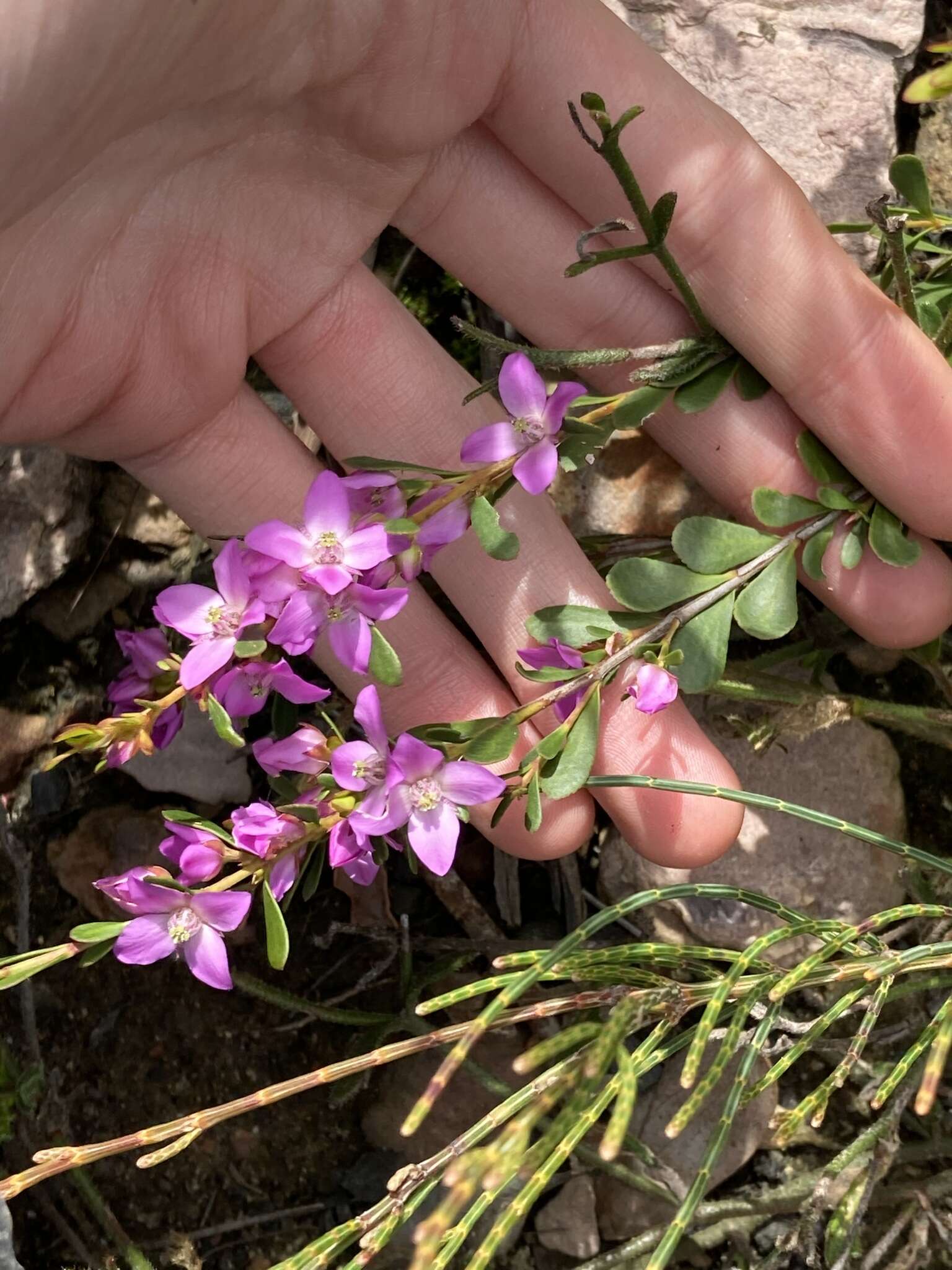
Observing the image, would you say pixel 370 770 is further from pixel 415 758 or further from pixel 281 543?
pixel 281 543

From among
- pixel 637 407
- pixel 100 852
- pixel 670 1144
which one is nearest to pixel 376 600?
pixel 637 407

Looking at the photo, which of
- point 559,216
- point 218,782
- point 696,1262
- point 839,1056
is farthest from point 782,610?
point 696,1262

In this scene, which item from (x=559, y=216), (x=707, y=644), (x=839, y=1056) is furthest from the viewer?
(x=839, y=1056)

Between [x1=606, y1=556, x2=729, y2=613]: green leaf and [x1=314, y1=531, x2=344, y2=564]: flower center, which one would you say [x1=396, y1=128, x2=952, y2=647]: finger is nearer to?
[x1=606, y1=556, x2=729, y2=613]: green leaf

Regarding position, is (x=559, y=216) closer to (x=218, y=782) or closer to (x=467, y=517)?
(x=467, y=517)

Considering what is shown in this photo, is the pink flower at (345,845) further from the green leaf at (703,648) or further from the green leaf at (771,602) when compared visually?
the green leaf at (771,602)

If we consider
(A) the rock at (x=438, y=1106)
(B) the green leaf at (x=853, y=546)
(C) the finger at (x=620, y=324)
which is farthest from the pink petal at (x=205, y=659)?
(A) the rock at (x=438, y=1106)
